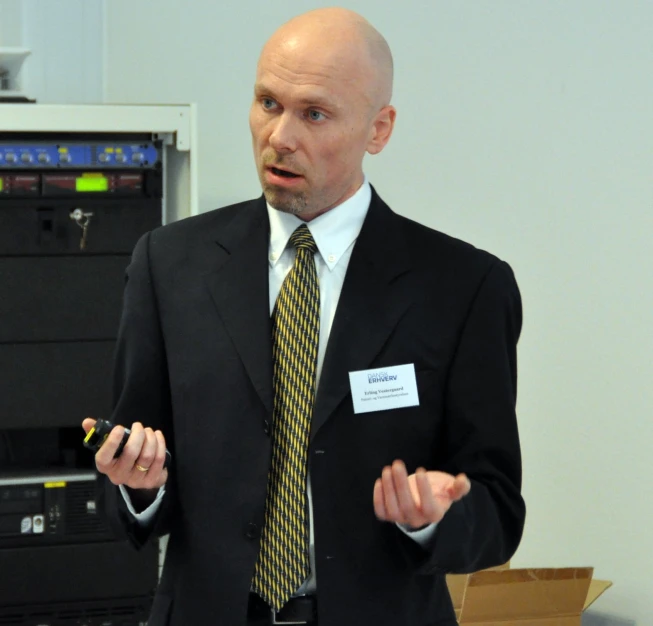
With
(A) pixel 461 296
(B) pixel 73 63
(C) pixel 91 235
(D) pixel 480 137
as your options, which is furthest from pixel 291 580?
(B) pixel 73 63

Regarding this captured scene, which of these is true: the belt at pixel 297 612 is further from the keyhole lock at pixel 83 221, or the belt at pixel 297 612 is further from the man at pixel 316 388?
the keyhole lock at pixel 83 221

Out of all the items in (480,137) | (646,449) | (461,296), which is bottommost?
(646,449)

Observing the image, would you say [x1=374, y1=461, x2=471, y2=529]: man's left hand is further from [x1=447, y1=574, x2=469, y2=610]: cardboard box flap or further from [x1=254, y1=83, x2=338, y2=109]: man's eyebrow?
[x1=447, y1=574, x2=469, y2=610]: cardboard box flap

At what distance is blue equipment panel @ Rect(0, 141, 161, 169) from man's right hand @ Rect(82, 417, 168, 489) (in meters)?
0.99

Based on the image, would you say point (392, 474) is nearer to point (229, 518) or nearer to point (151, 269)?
point (229, 518)

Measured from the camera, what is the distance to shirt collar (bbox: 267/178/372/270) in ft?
4.31

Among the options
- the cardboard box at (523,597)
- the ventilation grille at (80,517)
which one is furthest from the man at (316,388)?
the ventilation grille at (80,517)

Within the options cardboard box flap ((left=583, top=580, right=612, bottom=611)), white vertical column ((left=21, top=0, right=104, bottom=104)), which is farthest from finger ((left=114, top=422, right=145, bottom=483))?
white vertical column ((left=21, top=0, right=104, bottom=104))

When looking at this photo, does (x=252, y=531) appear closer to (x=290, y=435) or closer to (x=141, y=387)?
(x=290, y=435)

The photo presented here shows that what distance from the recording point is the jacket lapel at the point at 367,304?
4.03 feet

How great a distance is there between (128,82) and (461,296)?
170 centimetres

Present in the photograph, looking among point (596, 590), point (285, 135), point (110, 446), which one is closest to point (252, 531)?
point (110, 446)

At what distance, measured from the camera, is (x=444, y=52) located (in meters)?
2.66

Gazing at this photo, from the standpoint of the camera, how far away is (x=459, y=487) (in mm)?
1128
